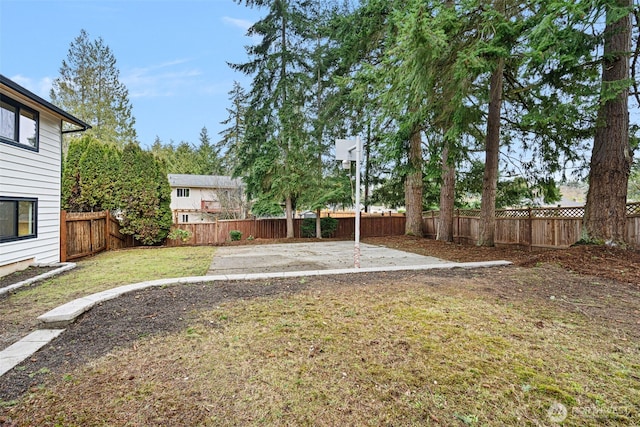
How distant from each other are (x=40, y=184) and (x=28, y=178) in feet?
1.31

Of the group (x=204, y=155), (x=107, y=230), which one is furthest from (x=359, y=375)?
(x=204, y=155)

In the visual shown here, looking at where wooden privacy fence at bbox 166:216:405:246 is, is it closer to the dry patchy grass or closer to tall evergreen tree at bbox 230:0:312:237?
tall evergreen tree at bbox 230:0:312:237

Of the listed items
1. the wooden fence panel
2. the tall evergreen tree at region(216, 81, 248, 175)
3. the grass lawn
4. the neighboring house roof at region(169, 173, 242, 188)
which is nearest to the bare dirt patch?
the grass lawn

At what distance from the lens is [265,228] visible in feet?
49.5

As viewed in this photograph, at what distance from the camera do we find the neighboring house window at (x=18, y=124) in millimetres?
6062

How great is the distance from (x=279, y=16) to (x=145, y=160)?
8625mm

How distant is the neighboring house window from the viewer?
606 centimetres

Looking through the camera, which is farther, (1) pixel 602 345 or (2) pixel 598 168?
(2) pixel 598 168

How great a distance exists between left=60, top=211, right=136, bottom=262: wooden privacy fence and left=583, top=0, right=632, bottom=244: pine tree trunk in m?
12.3

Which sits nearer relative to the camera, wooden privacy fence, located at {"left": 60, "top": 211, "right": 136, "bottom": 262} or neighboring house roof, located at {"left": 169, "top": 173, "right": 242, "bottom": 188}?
wooden privacy fence, located at {"left": 60, "top": 211, "right": 136, "bottom": 262}

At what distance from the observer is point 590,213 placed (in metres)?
6.45

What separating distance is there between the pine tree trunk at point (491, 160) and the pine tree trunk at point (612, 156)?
86.0 inches

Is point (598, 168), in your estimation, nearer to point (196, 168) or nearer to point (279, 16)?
point (279, 16)

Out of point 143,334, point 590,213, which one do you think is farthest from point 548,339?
point 590,213
